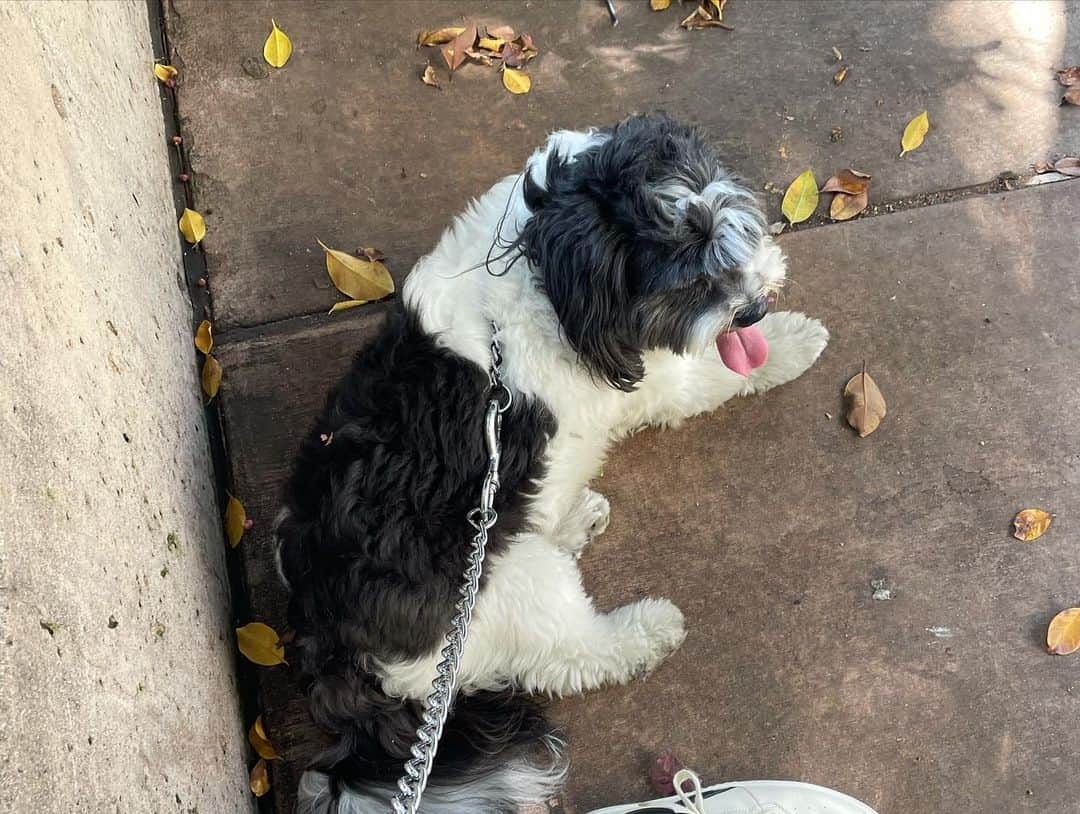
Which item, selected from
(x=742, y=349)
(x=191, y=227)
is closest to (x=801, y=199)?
(x=742, y=349)

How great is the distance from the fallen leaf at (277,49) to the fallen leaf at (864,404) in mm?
2512

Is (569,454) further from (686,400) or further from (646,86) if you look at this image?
(646,86)

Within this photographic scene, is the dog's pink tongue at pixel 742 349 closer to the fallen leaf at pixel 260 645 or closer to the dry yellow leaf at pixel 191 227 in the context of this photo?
the fallen leaf at pixel 260 645

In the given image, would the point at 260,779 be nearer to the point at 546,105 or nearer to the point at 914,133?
the point at 546,105

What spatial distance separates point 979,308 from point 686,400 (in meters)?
1.13

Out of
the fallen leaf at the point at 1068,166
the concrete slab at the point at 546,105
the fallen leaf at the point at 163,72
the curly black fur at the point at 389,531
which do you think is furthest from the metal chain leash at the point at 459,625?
the fallen leaf at the point at 1068,166

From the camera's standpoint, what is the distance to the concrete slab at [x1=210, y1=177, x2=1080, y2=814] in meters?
2.28

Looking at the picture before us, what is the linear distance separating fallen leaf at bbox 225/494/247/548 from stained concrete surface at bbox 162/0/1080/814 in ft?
0.17

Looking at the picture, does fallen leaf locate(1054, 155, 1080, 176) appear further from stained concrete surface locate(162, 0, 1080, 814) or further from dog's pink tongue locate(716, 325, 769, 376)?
dog's pink tongue locate(716, 325, 769, 376)

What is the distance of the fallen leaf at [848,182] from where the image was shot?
2734 mm

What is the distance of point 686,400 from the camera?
2.40 m

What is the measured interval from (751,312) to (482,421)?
735 millimetres

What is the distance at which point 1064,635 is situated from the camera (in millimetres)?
2312

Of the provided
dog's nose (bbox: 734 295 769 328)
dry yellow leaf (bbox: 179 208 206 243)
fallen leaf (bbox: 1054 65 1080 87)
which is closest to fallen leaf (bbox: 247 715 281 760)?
dry yellow leaf (bbox: 179 208 206 243)
